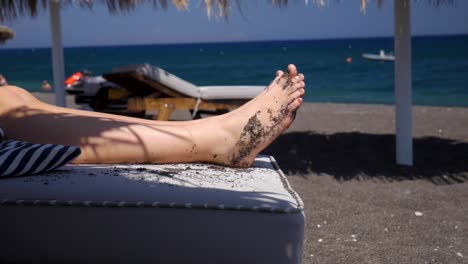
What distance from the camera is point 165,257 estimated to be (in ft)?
4.21

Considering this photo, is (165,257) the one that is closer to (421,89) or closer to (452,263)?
(452,263)

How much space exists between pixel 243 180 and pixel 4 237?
654mm

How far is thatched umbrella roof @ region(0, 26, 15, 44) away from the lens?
27.3ft

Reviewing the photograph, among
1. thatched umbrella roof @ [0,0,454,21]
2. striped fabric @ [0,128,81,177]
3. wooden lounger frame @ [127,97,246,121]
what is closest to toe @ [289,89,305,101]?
striped fabric @ [0,128,81,177]

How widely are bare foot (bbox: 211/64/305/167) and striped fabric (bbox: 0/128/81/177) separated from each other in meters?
0.53

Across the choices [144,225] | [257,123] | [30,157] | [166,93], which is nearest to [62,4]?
[166,93]

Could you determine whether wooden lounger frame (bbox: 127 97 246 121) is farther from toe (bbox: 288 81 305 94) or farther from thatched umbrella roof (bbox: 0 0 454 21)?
toe (bbox: 288 81 305 94)

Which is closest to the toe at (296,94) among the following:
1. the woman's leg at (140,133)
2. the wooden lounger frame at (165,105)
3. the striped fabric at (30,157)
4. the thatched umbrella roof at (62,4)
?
the woman's leg at (140,133)

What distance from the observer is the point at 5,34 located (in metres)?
8.41

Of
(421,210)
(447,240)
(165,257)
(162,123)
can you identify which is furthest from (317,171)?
(165,257)

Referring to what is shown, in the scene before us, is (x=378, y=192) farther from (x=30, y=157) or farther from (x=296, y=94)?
(x=30, y=157)

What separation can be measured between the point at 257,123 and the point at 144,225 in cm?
69

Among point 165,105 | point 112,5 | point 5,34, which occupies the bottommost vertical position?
point 165,105

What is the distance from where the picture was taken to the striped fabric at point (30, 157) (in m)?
1.40
